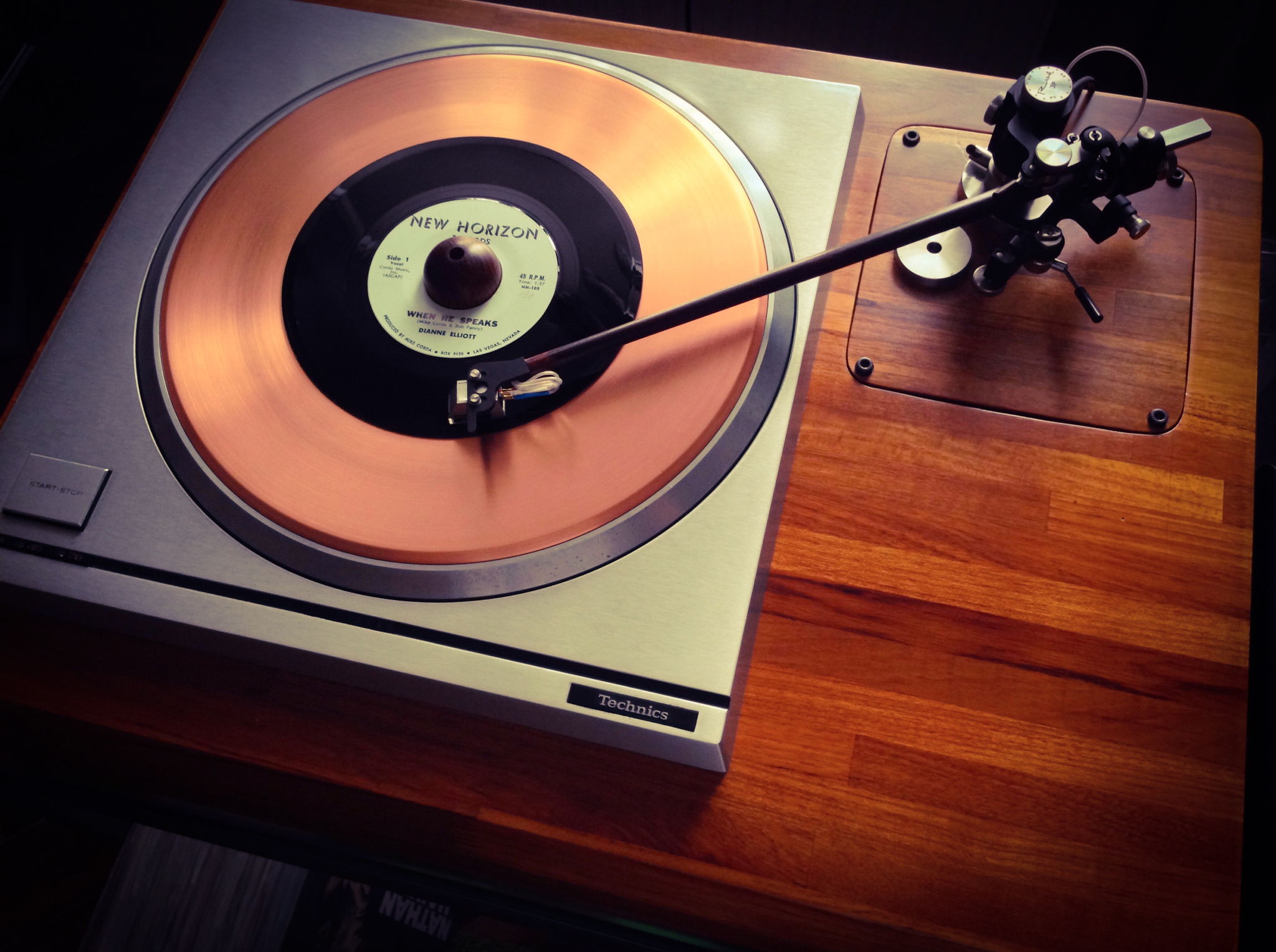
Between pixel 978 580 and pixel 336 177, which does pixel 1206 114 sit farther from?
pixel 336 177

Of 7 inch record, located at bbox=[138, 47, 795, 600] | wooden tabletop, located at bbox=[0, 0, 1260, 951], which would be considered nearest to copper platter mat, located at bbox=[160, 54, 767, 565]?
7 inch record, located at bbox=[138, 47, 795, 600]

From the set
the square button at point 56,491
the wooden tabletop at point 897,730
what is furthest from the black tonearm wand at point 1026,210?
the square button at point 56,491

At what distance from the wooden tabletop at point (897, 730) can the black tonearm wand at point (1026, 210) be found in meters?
0.15

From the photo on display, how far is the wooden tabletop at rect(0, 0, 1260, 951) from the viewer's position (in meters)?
0.57

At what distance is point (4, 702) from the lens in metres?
0.65

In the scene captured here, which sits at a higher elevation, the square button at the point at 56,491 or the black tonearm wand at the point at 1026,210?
the black tonearm wand at the point at 1026,210

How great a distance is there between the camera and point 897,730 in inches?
23.8

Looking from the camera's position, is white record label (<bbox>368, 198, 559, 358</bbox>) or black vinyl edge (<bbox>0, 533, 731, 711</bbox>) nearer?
black vinyl edge (<bbox>0, 533, 731, 711</bbox>)

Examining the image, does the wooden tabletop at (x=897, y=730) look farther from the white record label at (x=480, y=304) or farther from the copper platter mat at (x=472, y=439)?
the white record label at (x=480, y=304)

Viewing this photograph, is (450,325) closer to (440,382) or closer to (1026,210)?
(440,382)

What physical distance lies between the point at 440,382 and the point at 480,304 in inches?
3.3

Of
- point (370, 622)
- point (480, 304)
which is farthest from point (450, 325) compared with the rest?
point (370, 622)

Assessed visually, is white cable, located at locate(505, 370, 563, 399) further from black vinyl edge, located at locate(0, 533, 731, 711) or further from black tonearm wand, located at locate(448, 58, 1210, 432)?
black vinyl edge, located at locate(0, 533, 731, 711)

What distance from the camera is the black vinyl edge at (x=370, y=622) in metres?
0.55
